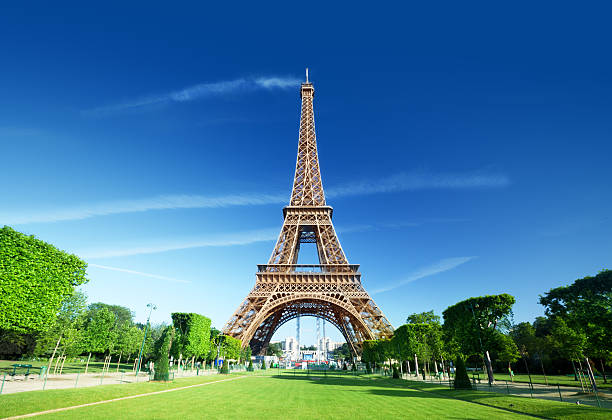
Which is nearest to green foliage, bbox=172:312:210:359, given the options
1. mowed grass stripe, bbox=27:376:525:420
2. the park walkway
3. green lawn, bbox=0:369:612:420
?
green lawn, bbox=0:369:612:420

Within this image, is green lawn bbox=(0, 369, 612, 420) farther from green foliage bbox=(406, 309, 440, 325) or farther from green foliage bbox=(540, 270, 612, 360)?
green foliage bbox=(406, 309, 440, 325)

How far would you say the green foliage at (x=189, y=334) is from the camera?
1512 inches

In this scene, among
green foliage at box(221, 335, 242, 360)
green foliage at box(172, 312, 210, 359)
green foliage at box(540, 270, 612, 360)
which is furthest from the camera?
green foliage at box(221, 335, 242, 360)

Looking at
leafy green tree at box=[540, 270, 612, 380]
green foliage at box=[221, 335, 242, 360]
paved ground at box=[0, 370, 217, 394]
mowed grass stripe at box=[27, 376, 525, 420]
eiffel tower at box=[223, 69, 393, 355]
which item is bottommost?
paved ground at box=[0, 370, 217, 394]

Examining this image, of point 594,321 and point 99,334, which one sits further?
point 99,334

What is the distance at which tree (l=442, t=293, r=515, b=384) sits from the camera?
935 inches

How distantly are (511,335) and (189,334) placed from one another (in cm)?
3632

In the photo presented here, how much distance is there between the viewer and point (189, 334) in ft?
125

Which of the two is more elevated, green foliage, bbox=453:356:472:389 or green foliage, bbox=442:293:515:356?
green foliage, bbox=442:293:515:356

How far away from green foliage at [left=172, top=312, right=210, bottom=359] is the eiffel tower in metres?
4.99

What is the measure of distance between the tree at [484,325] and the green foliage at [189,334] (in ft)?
103

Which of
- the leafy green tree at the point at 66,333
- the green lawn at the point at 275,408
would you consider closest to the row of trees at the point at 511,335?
the green lawn at the point at 275,408

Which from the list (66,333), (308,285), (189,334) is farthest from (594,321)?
(66,333)

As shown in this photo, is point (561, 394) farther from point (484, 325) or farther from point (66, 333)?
point (66, 333)
